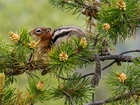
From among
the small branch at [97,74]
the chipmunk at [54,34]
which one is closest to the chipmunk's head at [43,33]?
the chipmunk at [54,34]

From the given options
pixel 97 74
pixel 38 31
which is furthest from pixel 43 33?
pixel 97 74

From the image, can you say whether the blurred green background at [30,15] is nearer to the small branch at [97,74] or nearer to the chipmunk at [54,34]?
the chipmunk at [54,34]

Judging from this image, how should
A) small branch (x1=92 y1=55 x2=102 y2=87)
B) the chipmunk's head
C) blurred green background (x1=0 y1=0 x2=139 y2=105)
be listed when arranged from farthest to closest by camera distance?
→ blurred green background (x1=0 y1=0 x2=139 y2=105) → the chipmunk's head → small branch (x1=92 y1=55 x2=102 y2=87)

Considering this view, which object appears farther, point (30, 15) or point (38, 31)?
point (30, 15)

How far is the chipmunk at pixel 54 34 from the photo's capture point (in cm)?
165

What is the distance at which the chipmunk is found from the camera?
1646mm

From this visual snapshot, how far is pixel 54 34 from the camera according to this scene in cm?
181

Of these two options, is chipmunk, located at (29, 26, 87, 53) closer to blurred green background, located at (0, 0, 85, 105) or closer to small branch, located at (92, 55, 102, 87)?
small branch, located at (92, 55, 102, 87)

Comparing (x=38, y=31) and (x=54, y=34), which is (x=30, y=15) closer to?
(x=38, y=31)

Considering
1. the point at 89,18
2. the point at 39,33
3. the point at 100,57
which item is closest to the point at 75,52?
the point at 100,57

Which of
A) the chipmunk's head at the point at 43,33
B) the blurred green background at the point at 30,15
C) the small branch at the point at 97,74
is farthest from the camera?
the blurred green background at the point at 30,15

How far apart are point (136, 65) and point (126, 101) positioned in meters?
0.18

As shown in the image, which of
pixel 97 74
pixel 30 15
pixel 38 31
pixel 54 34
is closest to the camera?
pixel 97 74

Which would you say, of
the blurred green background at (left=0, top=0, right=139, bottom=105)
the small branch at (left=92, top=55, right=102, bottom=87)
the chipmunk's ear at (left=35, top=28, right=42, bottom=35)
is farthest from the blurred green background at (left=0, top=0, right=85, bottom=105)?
the small branch at (left=92, top=55, right=102, bottom=87)
